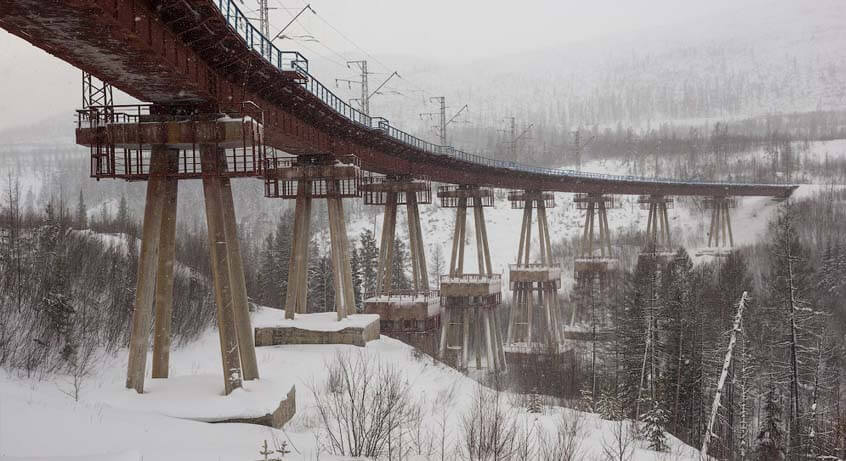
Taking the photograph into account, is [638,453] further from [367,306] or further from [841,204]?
[841,204]

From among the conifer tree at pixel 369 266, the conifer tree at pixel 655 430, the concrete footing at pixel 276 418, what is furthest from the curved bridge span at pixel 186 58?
the conifer tree at pixel 369 266

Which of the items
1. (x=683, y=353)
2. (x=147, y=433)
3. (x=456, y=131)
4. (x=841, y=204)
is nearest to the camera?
(x=147, y=433)

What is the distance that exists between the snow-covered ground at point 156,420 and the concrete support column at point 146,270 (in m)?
0.56

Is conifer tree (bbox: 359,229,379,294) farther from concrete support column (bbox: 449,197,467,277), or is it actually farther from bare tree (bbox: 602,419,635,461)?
bare tree (bbox: 602,419,635,461)

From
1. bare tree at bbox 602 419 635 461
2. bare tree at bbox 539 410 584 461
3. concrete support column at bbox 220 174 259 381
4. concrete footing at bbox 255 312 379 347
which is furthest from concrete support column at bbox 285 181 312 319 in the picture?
bare tree at bbox 602 419 635 461

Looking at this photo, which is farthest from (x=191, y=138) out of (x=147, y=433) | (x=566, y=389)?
(x=566, y=389)

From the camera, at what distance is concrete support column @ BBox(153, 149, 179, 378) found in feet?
54.7

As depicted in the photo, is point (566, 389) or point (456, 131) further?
point (456, 131)

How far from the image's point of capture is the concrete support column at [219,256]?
53.1 feet

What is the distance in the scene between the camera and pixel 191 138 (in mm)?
16172

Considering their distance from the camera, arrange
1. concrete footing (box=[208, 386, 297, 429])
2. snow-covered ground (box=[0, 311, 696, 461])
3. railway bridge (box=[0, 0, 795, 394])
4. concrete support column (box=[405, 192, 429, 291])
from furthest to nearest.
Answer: concrete support column (box=[405, 192, 429, 291]), concrete footing (box=[208, 386, 297, 429]), railway bridge (box=[0, 0, 795, 394]), snow-covered ground (box=[0, 311, 696, 461])

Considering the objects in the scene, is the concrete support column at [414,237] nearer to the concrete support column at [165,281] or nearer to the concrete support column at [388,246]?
the concrete support column at [388,246]

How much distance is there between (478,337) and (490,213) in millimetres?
74161

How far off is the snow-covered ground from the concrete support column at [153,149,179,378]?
661mm
